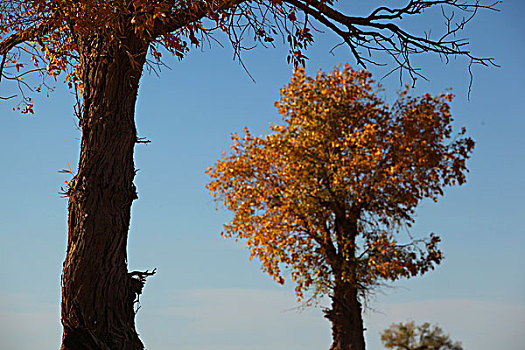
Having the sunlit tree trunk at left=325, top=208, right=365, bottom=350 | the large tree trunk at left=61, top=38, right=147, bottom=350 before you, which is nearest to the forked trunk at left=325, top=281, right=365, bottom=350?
the sunlit tree trunk at left=325, top=208, right=365, bottom=350

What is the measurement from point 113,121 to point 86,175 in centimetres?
65

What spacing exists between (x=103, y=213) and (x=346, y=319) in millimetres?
7766

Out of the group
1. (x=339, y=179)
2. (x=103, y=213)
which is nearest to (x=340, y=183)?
(x=339, y=179)

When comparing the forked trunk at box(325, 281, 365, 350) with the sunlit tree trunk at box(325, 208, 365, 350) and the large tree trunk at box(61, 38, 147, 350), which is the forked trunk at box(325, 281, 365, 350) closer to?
the sunlit tree trunk at box(325, 208, 365, 350)

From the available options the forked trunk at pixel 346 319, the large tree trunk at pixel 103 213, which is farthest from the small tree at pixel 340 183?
the large tree trunk at pixel 103 213

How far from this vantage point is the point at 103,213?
5582 mm

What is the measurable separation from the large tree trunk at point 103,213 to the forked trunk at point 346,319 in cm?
701

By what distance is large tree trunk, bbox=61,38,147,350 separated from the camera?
17.7ft

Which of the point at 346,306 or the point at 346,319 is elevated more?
the point at 346,306

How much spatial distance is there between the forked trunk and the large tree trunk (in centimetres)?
701

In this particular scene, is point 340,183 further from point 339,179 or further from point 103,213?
point 103,213

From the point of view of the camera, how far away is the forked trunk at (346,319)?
11859 millimetres

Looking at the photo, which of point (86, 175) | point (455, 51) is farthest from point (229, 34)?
point (455, 51)

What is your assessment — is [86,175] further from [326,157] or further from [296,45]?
[326,157]
